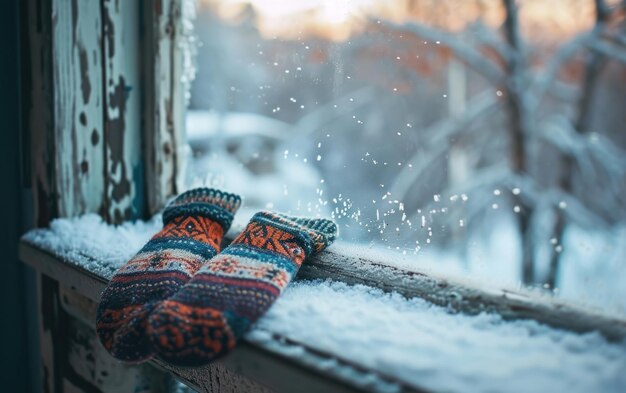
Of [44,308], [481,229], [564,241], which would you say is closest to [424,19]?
[481,229]

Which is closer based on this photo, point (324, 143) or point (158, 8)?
point (324, 143)

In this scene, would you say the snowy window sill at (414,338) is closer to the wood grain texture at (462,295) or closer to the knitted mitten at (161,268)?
the wood grain texture at (462,295)

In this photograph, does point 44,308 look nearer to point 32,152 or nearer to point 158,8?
point 32,152

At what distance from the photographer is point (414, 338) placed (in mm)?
575

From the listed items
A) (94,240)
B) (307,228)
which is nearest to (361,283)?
(307,228)

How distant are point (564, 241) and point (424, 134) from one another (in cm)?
87

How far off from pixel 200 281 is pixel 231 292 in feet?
0.17

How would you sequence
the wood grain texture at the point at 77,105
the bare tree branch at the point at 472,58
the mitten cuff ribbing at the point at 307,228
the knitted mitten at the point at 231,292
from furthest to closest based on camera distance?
the bare tree branch at the point at 472,58
the wood grain texture at the point at 77,105
the mitten cuff ribbing at the point at 307,228
the knitted mitten at the point at 231,292

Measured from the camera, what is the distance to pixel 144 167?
1.22 metres

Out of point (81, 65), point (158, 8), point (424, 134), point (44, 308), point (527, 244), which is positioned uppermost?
point (158, 8)

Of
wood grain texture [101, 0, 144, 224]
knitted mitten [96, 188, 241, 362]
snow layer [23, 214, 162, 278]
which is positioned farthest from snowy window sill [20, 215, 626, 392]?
wood grain texture [101, 0, 144, 224]

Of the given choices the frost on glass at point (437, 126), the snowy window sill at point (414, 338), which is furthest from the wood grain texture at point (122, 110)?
the snowy window sill at point (414, 338)

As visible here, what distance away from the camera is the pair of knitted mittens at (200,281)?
1.89 feet

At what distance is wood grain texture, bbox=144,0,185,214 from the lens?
117cm
